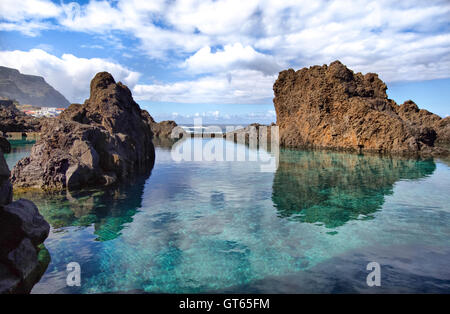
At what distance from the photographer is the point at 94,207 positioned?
12617mm

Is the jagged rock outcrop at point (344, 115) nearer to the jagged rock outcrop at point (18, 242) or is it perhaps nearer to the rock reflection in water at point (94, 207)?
the rock reflection in water at point (94, 207)

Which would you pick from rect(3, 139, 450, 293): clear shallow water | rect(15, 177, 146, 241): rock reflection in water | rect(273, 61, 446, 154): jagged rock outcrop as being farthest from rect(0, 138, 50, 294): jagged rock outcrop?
rect(273, 61, 446, 154): jagged rock outcrop

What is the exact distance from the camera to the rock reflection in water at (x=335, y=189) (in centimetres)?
1238

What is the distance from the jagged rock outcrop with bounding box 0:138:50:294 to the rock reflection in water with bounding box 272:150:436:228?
8925 millimetres

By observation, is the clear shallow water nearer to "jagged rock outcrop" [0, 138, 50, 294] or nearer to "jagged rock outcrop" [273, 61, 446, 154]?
"jagged rock outcrop" [0, 138, 50, 294]

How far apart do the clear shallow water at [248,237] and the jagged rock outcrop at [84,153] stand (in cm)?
169

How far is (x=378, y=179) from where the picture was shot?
20.5 metres

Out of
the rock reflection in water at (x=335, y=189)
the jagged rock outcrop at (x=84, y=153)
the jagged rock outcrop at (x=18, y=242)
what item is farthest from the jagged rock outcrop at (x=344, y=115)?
the jagged rock outcrop at (x=18, y=242)

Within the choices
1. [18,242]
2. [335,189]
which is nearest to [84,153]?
[18,242]

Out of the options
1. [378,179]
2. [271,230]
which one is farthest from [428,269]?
[378,179]

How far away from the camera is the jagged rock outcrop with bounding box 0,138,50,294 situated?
19.6 feet

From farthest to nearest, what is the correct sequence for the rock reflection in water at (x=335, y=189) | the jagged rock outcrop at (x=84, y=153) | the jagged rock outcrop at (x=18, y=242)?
the jagged rock outcrop at (x=84, y=153)
the rock reflection in water at (x=335, y=189)
the jagged rock outcrop at (x=18, y=242)

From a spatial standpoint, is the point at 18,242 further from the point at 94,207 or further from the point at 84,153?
the point at 84,153
